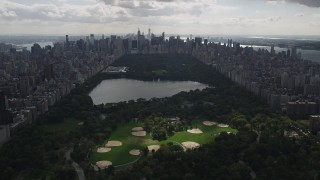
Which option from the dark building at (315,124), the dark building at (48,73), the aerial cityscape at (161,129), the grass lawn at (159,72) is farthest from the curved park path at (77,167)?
the grass lawn at (159,72)

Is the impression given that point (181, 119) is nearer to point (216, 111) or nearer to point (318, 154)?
point (216, 111)

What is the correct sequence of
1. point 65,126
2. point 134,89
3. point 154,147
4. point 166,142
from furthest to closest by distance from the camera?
point 134,89 → point 65,126 → point 166,142 → point 154,147

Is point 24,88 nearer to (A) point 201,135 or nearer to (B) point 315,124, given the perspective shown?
(A) point 201,135

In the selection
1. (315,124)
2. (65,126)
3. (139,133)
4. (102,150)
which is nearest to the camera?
(102,150)

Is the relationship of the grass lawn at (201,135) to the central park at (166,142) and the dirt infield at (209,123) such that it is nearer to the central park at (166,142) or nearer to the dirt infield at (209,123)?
the central park at (166,142)

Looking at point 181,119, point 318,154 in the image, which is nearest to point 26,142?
point 181,119

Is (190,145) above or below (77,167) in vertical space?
above

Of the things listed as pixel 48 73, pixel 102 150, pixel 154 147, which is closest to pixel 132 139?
pixel 154 147

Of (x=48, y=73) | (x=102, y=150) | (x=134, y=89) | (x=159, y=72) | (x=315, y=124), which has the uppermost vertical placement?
(x=48, y=73)
